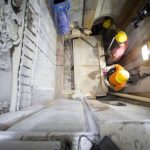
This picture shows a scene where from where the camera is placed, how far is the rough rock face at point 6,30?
132cm

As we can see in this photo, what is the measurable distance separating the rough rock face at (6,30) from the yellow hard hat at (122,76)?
2360mm

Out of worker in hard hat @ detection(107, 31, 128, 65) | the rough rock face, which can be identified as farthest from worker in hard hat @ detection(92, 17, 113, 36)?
the rough rock face

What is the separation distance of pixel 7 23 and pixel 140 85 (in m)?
2.72

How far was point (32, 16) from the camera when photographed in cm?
202

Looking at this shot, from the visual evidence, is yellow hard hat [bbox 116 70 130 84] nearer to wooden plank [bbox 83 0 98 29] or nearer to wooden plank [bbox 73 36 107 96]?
wooden plank [bbox 73 36 107 96]

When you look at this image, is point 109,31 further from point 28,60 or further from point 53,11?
point 28,60

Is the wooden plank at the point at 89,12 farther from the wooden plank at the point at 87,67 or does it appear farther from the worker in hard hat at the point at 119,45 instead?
the worker in hard hat at the point at 119,45

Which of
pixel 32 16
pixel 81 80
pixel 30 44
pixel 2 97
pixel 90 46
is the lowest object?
pixel 2 97

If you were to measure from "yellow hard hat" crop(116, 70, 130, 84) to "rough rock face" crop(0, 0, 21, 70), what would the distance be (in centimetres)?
236

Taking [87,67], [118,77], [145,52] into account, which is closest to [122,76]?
[118,77]

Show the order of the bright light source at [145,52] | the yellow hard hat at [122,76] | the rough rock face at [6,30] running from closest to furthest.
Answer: the rough rock face at [6,30], the bright light source at [145,52], the yellow hard hat at [122,76]

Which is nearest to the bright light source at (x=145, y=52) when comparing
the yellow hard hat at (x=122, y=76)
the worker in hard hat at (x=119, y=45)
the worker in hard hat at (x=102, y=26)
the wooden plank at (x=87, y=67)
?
the yellow hard hat at (x=122, y=76)

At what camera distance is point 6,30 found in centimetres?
136

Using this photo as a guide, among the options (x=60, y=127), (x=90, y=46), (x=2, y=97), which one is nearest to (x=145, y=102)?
(x=60, y=127)
